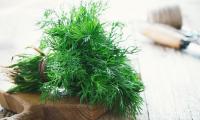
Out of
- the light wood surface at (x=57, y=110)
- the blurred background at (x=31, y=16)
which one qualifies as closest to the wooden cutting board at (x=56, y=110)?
the light wood surface at (x=57, y=110)

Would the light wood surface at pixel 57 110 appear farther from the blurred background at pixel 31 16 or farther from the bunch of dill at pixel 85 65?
the blurred background at pixel 31 16

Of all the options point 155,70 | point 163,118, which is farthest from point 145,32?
point 163,118

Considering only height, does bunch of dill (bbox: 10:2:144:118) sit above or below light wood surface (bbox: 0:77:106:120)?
above

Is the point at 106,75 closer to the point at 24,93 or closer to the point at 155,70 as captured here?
the point at 24,93

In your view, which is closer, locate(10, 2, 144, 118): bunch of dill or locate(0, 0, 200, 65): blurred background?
locate(10, 2, 144, 118): bunch of dill

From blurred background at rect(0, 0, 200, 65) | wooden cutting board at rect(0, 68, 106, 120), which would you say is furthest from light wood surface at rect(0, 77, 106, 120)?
blurred background at rect(0, 0, 200, 65)

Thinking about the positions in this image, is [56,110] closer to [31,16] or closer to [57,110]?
[57,110]

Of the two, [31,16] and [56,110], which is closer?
[56,110]

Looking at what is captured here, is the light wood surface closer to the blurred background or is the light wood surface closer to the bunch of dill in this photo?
the bunch of dill

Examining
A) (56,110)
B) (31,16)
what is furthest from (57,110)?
(31,16)
